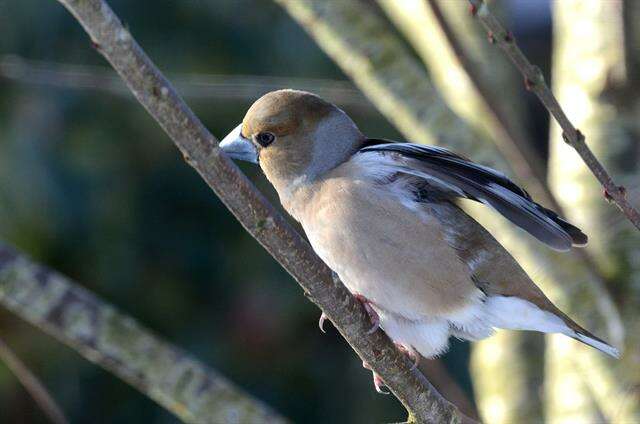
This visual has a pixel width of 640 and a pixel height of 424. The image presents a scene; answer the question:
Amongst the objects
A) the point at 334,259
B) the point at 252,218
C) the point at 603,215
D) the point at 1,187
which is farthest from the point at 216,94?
the point at 1,187

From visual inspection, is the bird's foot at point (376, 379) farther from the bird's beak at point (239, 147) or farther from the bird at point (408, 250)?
the bird's beak at point (239, 147)

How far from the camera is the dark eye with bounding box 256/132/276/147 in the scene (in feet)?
11.2

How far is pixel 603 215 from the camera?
155 inches

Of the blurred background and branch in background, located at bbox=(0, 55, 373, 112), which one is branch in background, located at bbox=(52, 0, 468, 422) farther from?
the blurred background

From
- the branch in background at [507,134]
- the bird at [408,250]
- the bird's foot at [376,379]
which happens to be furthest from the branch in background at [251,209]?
the branch in background at [507,134]

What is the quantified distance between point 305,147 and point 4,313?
11.7 feet

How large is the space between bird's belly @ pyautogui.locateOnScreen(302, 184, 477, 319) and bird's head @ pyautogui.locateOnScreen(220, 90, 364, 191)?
28 centimetres

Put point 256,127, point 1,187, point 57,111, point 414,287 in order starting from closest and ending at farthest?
point 414,287 → point 256,127 → point 1,187 → point 57,111

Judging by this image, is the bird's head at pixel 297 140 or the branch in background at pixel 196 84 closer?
the bird's head at pixel 297 140

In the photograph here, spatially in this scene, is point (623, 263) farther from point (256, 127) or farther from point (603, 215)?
point (256, 127)

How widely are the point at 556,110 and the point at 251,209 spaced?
73cm

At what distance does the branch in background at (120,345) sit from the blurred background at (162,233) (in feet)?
10.5

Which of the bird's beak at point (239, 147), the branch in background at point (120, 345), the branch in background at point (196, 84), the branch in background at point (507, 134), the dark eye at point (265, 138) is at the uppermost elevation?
the branch in background at point (196, 84)

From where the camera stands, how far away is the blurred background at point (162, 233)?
634cm
